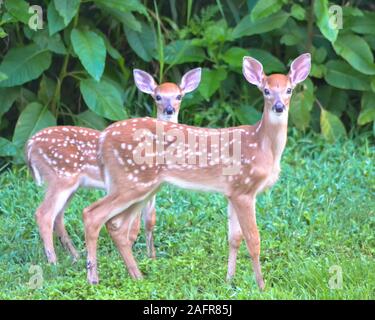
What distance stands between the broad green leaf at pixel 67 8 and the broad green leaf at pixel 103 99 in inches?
26.1

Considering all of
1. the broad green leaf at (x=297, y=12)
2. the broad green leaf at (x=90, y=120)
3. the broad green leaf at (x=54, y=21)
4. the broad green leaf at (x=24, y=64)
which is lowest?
the broad green leaf at (x=90, y=120)

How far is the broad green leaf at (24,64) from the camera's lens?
906 centimetres

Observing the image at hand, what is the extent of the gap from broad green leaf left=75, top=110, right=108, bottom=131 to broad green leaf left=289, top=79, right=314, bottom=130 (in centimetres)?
168

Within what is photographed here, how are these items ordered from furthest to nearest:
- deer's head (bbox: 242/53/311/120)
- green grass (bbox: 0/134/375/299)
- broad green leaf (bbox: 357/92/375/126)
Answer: broad green leaf (bbox: 357/92/375/126) < deer's head (bbox: 242/53/311/120) < green grass (bbox: 0/134/375/299)

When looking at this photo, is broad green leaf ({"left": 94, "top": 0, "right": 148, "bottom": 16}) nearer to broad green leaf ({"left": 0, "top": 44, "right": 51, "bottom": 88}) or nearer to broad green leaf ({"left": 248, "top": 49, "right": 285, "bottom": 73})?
broad green leaf ({"left": 0, "top": 44, "right": 51, "bottom": 88})

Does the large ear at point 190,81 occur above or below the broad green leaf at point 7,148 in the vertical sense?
above

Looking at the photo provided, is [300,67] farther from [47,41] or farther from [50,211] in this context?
[47,41]

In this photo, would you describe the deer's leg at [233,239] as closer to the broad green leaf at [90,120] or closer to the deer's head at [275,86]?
the deer's head at [275,86]

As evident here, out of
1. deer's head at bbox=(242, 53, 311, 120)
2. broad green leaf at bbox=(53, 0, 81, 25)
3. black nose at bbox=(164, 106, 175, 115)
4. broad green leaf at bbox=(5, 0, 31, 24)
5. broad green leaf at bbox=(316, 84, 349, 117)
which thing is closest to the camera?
deer's head at bbox=(242, 53, 311, 120)

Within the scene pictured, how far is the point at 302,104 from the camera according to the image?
9609 mm

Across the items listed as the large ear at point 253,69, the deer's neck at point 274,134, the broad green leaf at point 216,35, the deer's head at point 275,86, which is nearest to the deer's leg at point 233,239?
the deer's neck at point 274,134

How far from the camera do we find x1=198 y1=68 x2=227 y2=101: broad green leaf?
950 cm

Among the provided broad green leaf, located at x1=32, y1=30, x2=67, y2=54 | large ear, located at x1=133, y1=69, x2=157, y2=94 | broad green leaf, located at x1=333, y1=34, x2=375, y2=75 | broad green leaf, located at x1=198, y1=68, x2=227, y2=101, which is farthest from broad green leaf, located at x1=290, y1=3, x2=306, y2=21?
broad green leaf, located at x1=32, y1=30, x2=67, y2=54

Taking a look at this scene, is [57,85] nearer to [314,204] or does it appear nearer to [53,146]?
[53,146]
